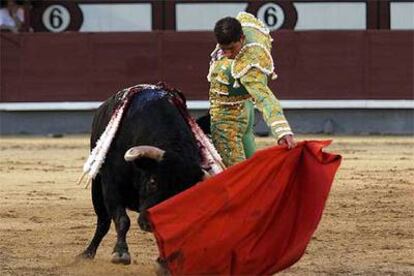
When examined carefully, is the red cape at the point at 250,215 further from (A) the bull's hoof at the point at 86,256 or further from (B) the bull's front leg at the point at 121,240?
(A) the bull's hoof at the point at 86,256

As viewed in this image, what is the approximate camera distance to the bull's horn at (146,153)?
427cm

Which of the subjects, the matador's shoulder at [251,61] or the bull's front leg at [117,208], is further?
the bull's front leg at [117,208]

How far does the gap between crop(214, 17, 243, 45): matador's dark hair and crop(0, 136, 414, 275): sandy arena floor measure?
1.06 m

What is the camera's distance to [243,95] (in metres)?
4.67

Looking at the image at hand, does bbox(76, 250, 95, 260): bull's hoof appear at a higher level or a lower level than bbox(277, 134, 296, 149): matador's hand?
lower

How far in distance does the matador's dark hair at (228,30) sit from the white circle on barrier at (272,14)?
8.89 meters

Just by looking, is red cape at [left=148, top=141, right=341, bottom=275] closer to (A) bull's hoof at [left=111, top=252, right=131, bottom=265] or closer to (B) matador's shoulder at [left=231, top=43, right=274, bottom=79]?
(B) matador's shoulder at [left=231, top=43, right=274, bottom=79]

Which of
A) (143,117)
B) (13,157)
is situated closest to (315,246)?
(143,117)

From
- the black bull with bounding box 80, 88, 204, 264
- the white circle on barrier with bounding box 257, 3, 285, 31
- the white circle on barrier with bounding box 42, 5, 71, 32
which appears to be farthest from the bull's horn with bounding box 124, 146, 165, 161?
the white circle on barrier with bounding box 42, 5, 71, 32

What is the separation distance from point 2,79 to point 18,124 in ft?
1.85

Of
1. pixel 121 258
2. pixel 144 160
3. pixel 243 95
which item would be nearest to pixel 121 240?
pixel 121 258

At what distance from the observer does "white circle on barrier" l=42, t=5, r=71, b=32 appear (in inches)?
522

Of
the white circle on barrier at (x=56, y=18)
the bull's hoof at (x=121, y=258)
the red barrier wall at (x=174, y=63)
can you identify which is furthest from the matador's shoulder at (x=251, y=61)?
the white circle on barrier at (x=56, y=18)

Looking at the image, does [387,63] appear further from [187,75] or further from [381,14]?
[187,75]
